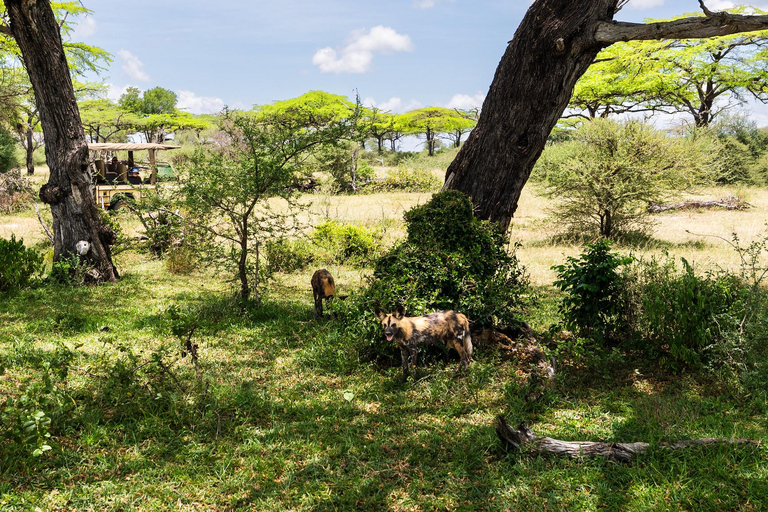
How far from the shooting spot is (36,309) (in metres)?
7.09

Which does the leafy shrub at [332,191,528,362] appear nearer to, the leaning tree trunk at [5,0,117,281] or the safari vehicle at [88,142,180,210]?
the leaning tree trunk at [5,0,117,281]

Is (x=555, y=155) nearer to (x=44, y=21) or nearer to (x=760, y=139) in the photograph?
(x=44, y=21)

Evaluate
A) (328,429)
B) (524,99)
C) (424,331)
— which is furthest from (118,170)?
(328,429)

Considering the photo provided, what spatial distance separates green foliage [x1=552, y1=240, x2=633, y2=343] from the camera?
542 cm

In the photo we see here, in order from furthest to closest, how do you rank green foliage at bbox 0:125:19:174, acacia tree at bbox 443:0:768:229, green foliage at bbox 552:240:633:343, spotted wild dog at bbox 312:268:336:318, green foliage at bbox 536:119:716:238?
green foliage at bbox 0:125:19:174
green foliage at bbox 536:119:716:238
spotted wild dog at bbox 312:268:336:318
acacia tree at bbox 443:0:768:229
green foliage at bbox 552:240:633:343

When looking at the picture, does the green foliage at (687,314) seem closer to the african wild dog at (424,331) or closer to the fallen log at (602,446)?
the fallen log at (602,446)

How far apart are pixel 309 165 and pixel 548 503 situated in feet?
17.5

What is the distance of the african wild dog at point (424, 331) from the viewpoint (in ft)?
15.4

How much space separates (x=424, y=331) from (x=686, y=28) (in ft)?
13.2

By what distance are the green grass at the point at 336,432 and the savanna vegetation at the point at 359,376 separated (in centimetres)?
2

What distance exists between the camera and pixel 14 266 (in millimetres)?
7969

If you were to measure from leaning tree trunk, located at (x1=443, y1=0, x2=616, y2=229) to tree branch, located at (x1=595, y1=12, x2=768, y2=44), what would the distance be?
0.72 feet

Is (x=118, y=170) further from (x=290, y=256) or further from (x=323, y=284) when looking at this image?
(x=323, y=284)

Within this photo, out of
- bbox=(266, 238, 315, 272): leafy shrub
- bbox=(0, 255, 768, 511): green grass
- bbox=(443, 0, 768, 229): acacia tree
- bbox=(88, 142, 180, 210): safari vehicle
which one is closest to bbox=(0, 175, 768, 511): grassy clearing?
bbox=(0, 255, 768, 511): green grass
